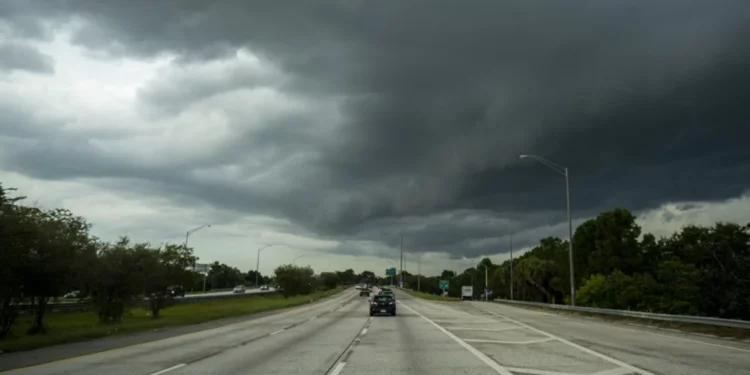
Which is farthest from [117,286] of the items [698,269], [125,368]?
[698,269]

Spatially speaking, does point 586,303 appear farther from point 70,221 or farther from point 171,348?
point 171,348

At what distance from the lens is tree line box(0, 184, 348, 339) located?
1086 inches

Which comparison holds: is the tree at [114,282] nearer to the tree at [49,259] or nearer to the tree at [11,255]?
the tree at [49,259]

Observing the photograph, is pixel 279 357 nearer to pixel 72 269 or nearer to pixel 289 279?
pixel 72 269

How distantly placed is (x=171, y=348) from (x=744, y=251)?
229ft

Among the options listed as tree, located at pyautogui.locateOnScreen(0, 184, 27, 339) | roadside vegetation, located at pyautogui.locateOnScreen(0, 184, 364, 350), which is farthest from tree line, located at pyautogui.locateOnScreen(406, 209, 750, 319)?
tree, located at pyautogui.locateOnScreen(0, 184, 27, 339)

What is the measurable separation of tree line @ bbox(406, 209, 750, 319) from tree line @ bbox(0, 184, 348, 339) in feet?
175

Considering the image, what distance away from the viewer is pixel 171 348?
20688 mm

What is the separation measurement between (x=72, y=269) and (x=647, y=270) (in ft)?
316

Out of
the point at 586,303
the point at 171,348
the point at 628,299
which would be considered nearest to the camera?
the point at 171,348

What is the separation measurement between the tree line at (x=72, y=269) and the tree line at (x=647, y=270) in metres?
53.4

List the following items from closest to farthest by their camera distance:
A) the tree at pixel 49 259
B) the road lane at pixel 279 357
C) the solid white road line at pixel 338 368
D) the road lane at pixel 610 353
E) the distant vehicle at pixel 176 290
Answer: the solid white road line at pixel 338 368 → the road lane at pixel 610 353 → the road lane at pixel 279 357 → the tree at pixel 49 259 → the distant vehicle at pixel 176 290

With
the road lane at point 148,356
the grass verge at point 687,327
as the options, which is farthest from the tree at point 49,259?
the grass verge at point 687,327

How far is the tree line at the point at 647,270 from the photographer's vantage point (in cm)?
6744
